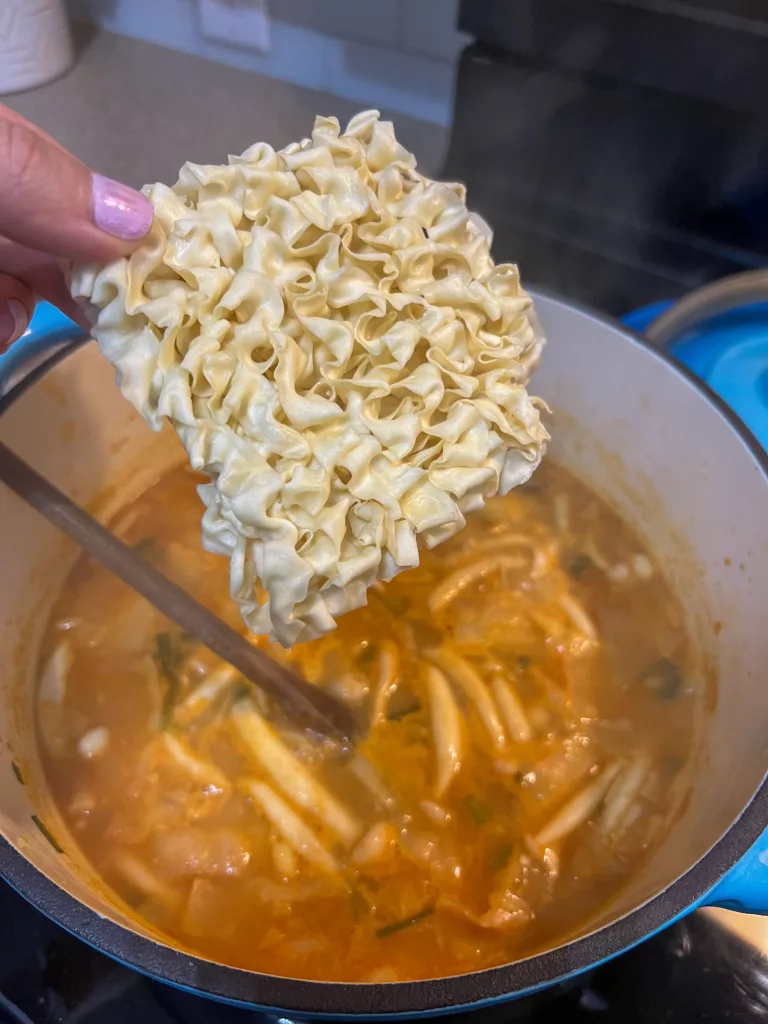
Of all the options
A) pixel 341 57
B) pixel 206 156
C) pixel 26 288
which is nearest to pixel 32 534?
pixel 26 288

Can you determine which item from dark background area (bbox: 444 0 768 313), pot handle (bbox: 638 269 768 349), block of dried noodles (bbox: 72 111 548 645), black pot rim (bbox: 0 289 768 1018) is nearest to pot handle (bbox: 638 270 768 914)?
pot handle (bbox: 638 269 768 349)

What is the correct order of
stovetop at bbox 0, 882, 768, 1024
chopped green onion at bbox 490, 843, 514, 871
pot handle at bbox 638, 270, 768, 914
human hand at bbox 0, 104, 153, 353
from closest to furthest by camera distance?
human hand at bbox 0, 104, 153, 353, stovetop at bbox 0, 882, 768, 1024, chopped green onion at bbox 490, 843, 514, 871, pot handle at bbox 638, 270, 768, 914

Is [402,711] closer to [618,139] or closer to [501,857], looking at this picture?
[501,857]

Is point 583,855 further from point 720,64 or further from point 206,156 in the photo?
point 206,156

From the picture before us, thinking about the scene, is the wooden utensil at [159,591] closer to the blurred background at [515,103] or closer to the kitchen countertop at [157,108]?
the blurred background at [515,103]

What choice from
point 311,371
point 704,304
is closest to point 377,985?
point 311,371

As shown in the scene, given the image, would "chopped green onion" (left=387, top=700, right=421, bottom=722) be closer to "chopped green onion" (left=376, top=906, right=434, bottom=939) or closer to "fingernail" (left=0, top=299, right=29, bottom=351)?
"chopped green onion" (left=376, top=906, right=434, bottom=939)
